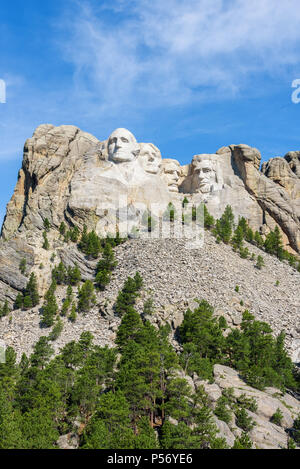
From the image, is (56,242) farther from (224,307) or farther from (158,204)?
(224,307)

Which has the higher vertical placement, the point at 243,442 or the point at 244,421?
the point at 244,421

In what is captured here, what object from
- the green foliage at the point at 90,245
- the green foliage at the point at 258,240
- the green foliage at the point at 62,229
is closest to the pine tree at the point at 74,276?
the green foliage at the point at 90,245

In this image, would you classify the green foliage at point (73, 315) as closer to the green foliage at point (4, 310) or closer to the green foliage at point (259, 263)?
the green foliage at point (4, 310)

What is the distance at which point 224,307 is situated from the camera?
163ft

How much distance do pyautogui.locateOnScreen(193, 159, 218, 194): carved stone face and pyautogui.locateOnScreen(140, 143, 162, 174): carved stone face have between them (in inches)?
268

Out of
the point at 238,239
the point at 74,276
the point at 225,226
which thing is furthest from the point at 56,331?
the point at 225,226

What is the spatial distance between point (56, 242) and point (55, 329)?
16.4 meters

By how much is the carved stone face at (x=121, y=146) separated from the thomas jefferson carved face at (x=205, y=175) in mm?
12144

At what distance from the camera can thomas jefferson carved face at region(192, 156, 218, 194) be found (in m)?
75.2

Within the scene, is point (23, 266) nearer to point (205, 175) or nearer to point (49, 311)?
point (49, 311)

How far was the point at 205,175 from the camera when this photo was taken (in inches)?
2987

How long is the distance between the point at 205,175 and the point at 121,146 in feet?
48.6
